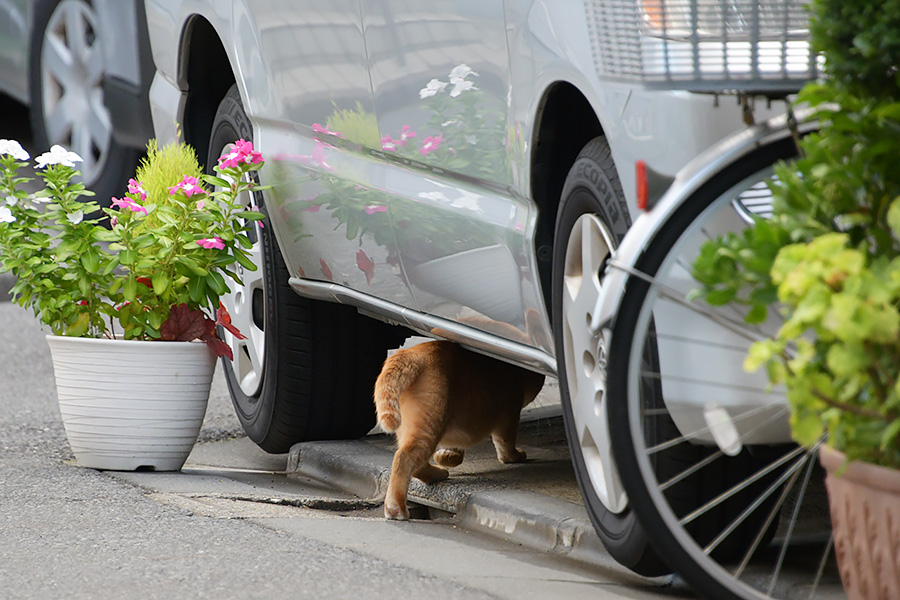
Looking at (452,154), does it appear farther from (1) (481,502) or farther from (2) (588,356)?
(1) (481,502)

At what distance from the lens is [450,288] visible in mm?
3143

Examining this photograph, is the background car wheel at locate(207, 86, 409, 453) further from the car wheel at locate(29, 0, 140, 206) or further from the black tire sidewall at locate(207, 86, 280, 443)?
the car wheel at locate(29, 0, 140, 206)

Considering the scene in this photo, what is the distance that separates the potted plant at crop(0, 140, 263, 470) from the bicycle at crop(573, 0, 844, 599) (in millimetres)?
1847

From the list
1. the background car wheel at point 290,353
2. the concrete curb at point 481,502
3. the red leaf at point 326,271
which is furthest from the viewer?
the background car wheel at point 290,353

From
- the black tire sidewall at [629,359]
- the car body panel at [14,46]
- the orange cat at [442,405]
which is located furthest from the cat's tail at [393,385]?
the car body panel at [14,46]

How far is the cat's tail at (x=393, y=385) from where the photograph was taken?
3373 mm

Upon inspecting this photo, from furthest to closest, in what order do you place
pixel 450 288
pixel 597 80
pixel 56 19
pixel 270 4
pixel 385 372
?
pixel 56 19 < pixel 270 4 < pixel 385 372 < pixel 450 288 < pixel 597 80

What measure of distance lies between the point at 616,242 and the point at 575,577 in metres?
0.77

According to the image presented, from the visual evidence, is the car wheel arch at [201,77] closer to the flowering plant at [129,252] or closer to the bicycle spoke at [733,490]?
the flowering plant at [129,252]

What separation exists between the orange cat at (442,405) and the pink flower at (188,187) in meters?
0.79

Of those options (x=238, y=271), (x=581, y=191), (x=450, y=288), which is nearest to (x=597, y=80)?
(x=581, y=191)

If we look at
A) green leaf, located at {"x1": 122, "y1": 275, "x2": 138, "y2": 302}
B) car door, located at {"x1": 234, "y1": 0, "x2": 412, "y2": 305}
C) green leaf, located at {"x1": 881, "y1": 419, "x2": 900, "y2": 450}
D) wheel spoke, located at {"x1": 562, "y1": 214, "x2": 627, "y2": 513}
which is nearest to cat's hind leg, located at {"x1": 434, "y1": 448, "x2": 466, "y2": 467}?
car door, located at {"x1": 234, "y1": 0, "x2": 412, "y2": 305}

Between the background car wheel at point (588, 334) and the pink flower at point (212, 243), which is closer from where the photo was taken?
the background car wheel at point (588, 334)

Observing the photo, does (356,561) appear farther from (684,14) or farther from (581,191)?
(684,14)
